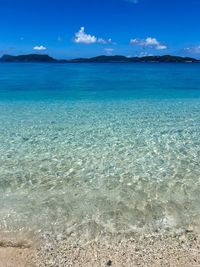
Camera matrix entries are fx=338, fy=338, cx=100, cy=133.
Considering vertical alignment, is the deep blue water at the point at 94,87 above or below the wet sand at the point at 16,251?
below

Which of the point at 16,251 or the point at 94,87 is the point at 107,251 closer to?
the point at 16,251

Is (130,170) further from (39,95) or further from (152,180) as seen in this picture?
(39,95)

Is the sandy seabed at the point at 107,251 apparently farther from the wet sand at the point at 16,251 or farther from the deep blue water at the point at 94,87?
the deep blue water at the point at 94,87

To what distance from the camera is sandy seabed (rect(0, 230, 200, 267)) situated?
6.11 meters

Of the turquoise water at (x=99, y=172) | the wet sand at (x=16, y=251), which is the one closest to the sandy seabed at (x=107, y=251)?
the wet sand at (x=16, y=251)

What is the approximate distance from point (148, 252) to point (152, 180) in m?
3.69

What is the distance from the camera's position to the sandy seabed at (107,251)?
6.11 metres

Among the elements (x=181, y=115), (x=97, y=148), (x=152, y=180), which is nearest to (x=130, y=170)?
(x=152, y=180)

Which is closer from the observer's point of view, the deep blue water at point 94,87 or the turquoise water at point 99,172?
the turquoise water at point 99,172

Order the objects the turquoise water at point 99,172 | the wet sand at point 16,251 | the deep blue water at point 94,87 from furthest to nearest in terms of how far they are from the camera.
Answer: the deep blue water at point 94,87, the turquoise water at point 99,172, the wet sand at point 16,251

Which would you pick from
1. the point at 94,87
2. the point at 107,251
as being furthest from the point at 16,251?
the point at 94,87

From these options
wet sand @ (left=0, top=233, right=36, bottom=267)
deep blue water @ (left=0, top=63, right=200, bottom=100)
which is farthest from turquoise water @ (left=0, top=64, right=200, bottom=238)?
deep blue water @ (left=0, top=63, right=200, bottom=100)

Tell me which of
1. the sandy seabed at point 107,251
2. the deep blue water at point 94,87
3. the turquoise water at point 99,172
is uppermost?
the sandy seabed at point 107,251

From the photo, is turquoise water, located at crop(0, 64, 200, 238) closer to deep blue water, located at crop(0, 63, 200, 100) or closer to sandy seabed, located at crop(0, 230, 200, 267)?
sandy seabed, located at crop(0, 230, 200, 267)
